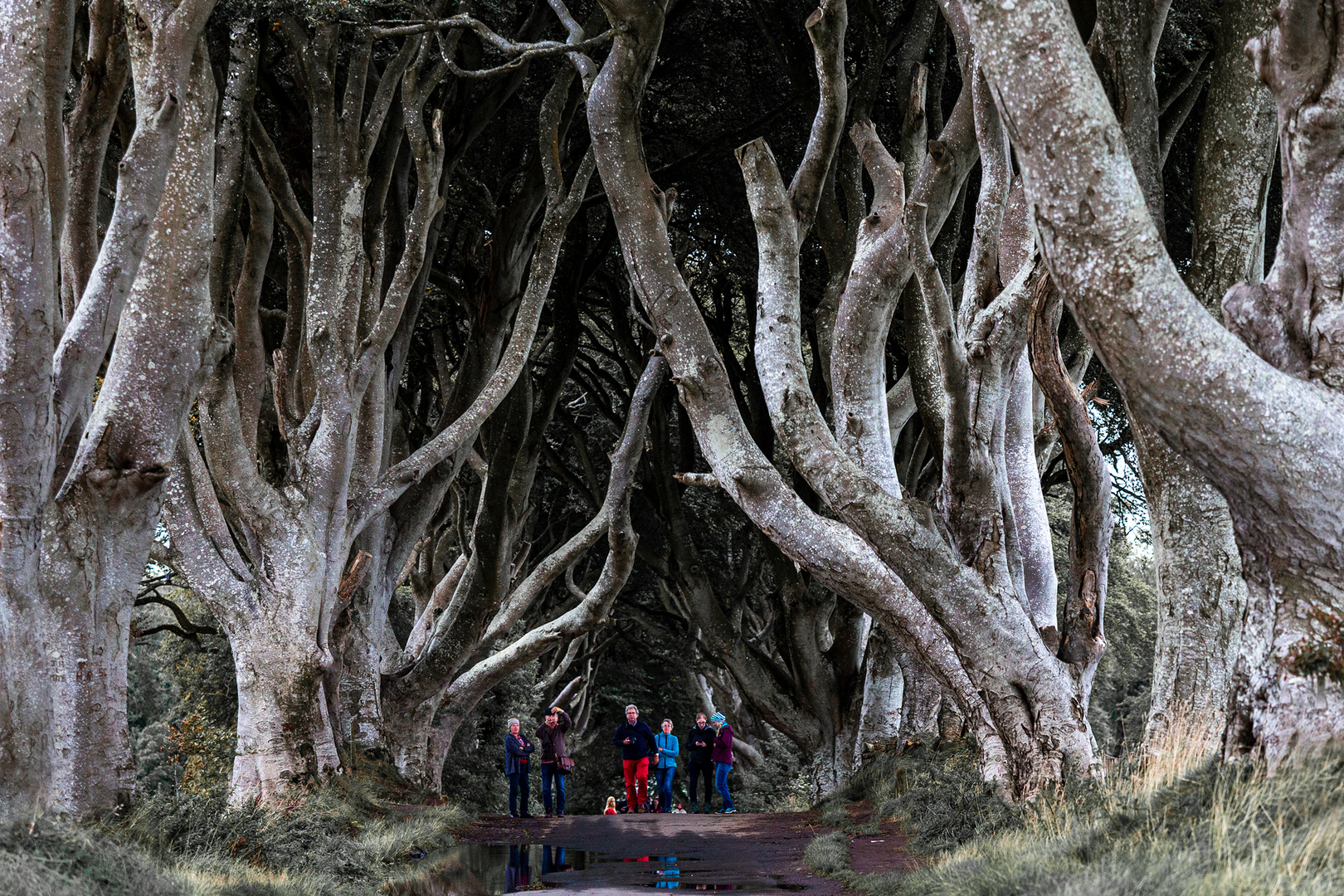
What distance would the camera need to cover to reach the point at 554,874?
8883mm

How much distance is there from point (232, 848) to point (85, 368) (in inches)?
112

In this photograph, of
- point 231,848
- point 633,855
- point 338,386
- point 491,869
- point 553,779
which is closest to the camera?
point 231,848

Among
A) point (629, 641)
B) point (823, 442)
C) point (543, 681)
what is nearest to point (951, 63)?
point (823, 442)

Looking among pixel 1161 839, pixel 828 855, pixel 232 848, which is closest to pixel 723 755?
pixel 828 855

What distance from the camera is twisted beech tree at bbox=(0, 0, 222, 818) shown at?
5.54 metres

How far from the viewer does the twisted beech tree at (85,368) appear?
5.54 meters

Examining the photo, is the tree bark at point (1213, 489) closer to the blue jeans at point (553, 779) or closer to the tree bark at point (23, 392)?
the tree bark at point (23, 392)

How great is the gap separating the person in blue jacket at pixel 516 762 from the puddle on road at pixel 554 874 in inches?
178

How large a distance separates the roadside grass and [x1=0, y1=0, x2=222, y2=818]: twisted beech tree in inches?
175

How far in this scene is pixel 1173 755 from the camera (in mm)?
5984

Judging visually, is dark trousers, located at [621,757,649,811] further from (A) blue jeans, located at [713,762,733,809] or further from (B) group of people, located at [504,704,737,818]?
(A) blue jeans, located at [713,762,733,809]

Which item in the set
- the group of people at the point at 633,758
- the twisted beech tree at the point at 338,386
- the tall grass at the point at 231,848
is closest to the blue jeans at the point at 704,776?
the group of people at the point at 633,758

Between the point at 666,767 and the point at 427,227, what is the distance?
8.36m

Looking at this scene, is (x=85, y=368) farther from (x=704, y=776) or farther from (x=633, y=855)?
(x=704, y=776)
